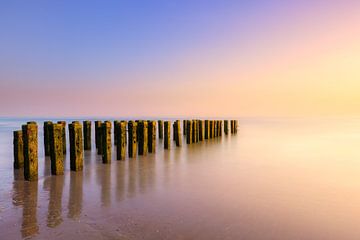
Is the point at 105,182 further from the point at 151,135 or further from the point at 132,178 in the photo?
the point at 151,135

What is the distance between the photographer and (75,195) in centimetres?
551

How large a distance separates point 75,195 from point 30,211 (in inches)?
43.1

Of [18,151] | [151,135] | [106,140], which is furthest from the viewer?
[151,135]

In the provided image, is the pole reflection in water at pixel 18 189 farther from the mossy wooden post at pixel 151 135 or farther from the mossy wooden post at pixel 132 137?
the mossy wooden post at pixel 151 135

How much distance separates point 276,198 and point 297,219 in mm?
1214

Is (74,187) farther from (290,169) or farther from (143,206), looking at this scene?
(290,169)

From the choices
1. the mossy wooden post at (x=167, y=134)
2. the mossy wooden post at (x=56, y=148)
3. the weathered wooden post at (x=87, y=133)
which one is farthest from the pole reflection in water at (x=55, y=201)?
the mossy wooden post at (x=167, y=134)

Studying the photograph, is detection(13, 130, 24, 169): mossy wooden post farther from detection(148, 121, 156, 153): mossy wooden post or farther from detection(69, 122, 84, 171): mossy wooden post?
detection(148, 121, 156, 153): mossy wooden post

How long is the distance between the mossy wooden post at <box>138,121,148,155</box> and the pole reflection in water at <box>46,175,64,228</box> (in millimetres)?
3964

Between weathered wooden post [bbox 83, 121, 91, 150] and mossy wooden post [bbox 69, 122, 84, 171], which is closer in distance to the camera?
mossy wooden post [bbox 69, 122, 84, 171]

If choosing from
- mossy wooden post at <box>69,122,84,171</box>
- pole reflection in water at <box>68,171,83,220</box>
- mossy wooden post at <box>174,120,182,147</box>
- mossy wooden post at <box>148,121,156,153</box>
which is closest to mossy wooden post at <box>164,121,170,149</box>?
mossy wooden post at <box>174,120,182,147</box>

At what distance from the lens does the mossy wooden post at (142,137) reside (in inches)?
421

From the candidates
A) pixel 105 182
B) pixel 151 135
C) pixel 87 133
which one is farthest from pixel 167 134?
pixel 105 182

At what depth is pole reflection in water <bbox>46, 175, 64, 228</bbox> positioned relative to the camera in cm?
404
